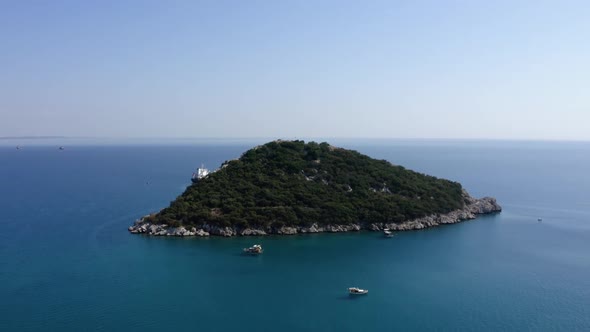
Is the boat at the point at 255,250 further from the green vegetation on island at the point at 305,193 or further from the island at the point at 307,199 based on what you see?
the green vegetation on island at the point at 305,193

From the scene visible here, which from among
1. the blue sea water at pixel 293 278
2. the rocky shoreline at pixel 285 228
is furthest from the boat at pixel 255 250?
the rocky shoreline at pixel 285 228

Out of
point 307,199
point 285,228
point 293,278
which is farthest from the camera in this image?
point 307,199

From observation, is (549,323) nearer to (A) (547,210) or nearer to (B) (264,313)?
(B) (264,313)

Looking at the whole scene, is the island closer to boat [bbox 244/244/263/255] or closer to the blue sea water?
the blue sea water

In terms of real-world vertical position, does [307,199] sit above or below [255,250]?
above

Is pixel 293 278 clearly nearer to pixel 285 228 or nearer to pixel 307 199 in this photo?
pixel 285 228

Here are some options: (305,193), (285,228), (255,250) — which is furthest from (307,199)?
(255,250)
